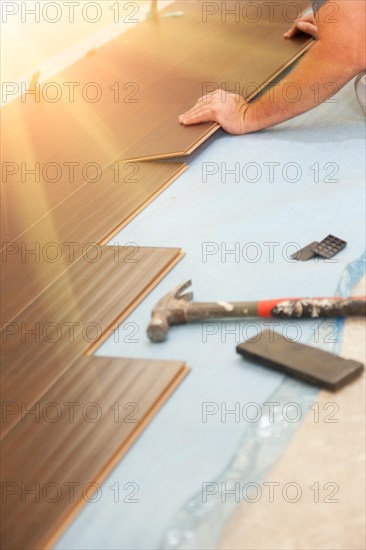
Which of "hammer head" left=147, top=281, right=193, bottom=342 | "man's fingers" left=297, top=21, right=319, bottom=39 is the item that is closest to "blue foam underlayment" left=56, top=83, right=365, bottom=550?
"hammer head" left=147, top=281, right=193, bottom=342

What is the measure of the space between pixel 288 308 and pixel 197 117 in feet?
4.91

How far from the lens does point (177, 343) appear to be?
96.4 inches

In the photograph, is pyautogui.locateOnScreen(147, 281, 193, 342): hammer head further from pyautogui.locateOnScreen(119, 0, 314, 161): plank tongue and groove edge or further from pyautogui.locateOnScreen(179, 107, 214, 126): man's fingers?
pyautogui.locateOnScreen(179, 107, 214, 126): man's fingers

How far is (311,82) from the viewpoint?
344 centimetres

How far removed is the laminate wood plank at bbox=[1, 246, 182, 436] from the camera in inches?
92.7

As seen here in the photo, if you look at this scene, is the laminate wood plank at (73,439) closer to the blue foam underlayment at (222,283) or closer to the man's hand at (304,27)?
the blue foam underlayment at (222,283)

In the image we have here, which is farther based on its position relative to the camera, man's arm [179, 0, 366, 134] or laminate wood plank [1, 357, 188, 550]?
man's arm [179, 0, 366, 134]

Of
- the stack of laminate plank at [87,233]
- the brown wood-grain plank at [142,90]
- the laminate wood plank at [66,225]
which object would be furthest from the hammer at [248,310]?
the brown wood-grain plank at [142,90]

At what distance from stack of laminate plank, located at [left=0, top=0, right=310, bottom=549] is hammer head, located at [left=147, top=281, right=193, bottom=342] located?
0.13 m

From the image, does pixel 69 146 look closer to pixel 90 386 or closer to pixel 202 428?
pixel 90 386

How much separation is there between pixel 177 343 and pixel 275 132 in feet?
5.14

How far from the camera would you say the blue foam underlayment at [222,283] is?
1920 mm

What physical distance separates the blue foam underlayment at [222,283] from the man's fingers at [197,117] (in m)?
0.11

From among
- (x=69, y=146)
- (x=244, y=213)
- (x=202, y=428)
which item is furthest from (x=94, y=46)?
(x=202, y=428)
